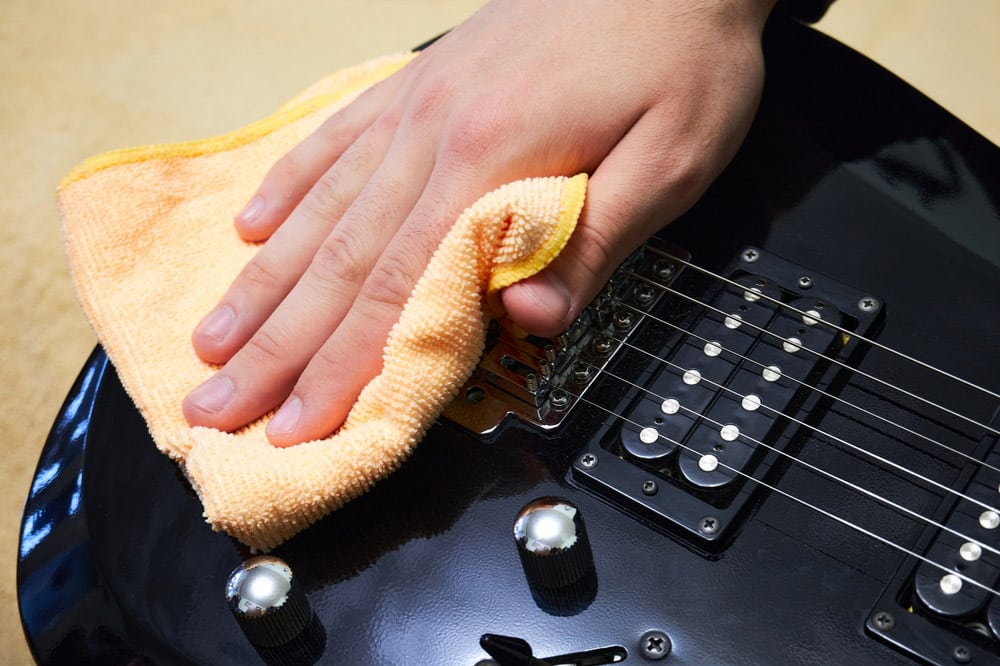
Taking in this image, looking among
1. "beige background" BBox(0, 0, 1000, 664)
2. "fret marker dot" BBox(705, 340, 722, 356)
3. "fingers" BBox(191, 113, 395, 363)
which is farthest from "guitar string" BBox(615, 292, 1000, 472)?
"beige background" BBox(0, 0, 1000, 664)

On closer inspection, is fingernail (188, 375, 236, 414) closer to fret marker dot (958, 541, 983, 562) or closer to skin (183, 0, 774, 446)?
skin (183, 0, 774, 446)

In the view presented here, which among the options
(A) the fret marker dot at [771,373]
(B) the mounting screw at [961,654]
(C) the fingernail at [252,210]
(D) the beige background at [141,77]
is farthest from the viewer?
(D) the beige background at [141,77]

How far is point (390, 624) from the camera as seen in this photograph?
57cm

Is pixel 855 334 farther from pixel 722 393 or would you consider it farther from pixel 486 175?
pixel 486 175

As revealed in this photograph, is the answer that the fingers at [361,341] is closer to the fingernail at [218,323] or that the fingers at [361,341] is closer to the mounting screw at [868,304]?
the fingernail at [218,323]

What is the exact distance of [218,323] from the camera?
2.23 ft

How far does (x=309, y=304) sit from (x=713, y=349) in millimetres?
263

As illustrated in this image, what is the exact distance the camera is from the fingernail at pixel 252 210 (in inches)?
29.2

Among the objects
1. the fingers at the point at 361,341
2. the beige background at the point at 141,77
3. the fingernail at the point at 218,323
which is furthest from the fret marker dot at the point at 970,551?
the beige background at the point at 141,77

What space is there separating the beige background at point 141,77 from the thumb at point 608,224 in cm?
62

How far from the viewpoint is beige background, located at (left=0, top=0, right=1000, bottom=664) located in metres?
1.10

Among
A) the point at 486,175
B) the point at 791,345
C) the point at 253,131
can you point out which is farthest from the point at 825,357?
the point at 253,131

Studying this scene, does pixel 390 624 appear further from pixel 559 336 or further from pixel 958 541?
pixel 958 541

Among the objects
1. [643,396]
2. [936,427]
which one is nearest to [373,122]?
[643,396]
